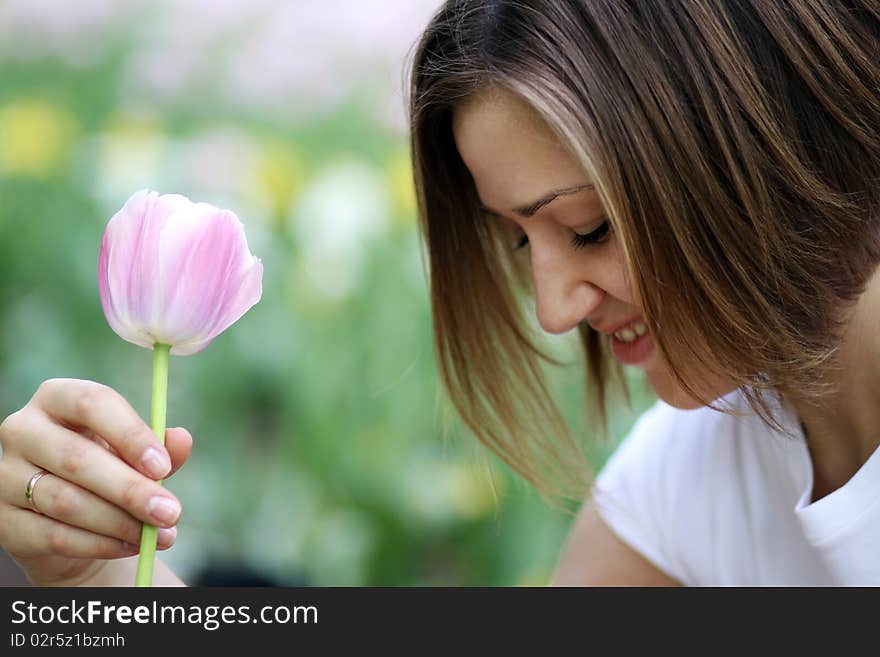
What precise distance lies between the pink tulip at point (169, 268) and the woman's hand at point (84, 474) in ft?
0.29

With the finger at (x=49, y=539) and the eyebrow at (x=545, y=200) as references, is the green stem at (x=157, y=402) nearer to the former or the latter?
the finger at (x=49, y=539)

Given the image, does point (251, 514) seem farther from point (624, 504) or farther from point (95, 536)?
point (95, 536)

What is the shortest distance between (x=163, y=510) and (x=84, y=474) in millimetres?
112

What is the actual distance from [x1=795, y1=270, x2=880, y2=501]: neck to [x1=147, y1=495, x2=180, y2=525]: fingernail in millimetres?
604

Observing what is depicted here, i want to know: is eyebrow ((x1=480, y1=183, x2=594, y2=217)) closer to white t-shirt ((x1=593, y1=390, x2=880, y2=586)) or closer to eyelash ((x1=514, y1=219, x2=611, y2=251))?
eyelash ((x1=514, y1=219, x2=611, y2=251))

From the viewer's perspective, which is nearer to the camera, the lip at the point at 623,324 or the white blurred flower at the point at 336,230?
the lip at the point at 623,324

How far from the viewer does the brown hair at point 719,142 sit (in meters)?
0.77

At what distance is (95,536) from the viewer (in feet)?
2.23

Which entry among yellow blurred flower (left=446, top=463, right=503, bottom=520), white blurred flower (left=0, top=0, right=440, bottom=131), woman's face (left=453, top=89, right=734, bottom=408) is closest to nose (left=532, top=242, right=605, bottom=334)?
woman's face (left=453, top=89, right=734, bottom=408)

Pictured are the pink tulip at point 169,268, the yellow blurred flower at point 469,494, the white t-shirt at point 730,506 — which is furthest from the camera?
the yellow blurred flower at point 469,494

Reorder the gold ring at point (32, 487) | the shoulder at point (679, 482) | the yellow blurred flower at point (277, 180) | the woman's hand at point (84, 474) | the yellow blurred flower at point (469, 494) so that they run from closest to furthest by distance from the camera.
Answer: the woman's hand at point (84, 474), the gold ring at point (32, 487), the shoulder at point (679, 482), the yellow blurred flower at point (469, 494), the yellow blurred flower at point (277, 180)

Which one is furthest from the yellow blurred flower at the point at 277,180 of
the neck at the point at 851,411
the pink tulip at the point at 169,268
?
the pink tulip at the point at 169,268

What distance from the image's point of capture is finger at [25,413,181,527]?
0.58 meters
